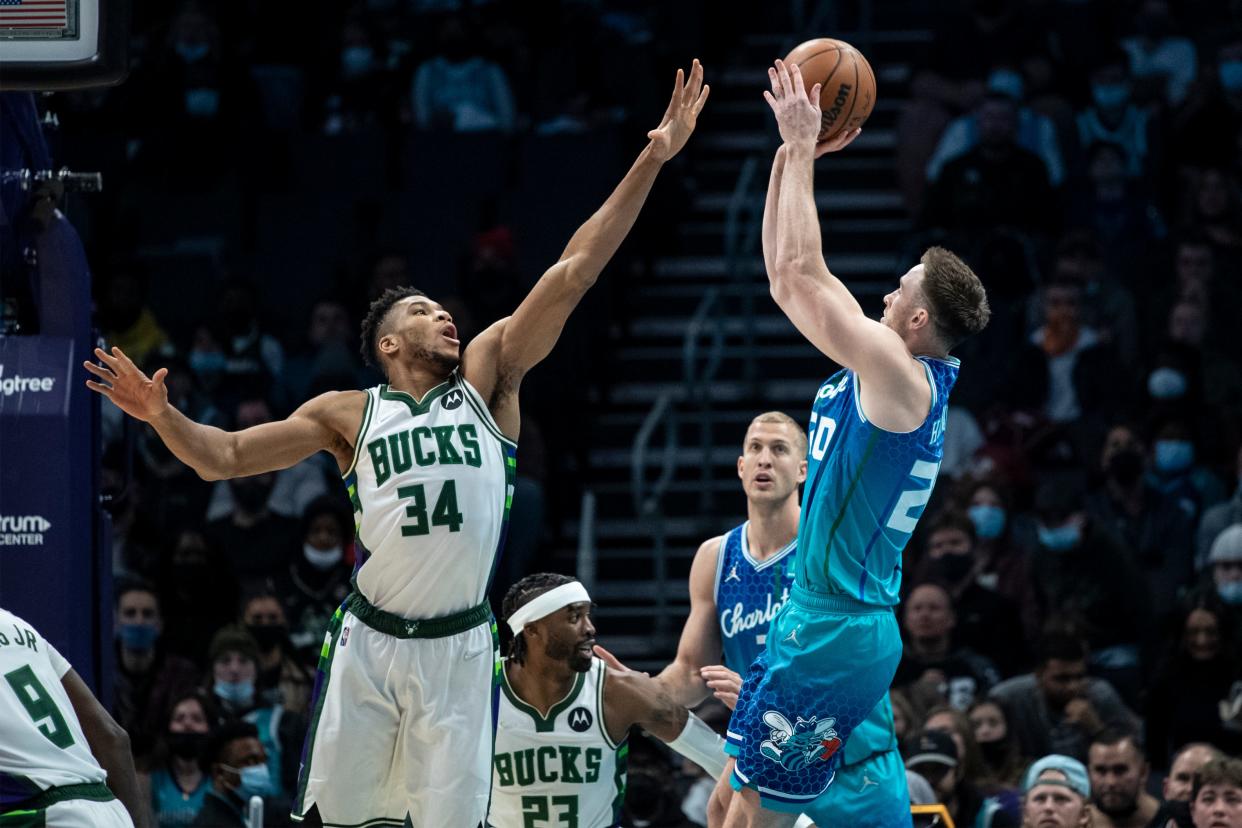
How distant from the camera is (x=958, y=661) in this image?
37.2 ft

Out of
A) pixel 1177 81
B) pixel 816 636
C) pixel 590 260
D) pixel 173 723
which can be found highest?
pixel 1177 81

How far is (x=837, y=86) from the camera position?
7.29 metres

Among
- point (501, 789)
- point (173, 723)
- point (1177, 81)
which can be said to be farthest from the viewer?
point (1177, 81)

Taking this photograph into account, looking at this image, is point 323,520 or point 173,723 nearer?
point 173,723

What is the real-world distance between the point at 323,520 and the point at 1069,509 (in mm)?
4495

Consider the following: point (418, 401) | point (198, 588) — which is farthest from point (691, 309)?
point (418, 401)

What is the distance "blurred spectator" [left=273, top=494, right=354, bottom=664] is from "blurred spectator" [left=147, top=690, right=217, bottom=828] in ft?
4.61

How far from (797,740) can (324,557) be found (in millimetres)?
6362

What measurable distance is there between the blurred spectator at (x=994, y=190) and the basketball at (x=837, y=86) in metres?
6.76

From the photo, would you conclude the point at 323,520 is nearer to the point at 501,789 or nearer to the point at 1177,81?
the point at 501,789

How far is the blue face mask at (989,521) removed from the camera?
12320mm

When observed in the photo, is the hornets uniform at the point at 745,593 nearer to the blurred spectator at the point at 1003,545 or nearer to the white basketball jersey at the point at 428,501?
the white basketball jersey at the point at 428,501

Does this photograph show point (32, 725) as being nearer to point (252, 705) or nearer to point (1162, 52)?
point (252, 705)

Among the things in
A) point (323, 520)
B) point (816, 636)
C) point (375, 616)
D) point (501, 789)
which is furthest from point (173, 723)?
point (816, 636)
